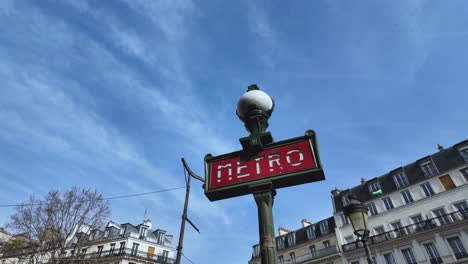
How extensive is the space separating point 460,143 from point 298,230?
19916 millimetres

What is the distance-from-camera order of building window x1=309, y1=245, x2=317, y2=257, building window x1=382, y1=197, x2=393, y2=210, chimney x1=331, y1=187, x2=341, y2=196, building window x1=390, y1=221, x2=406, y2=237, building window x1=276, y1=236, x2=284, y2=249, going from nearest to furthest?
building window x1=390, y1=221, x2=406, y2=237 < building window x1=382, y1=197, x2=393, y2=210 < building window x1=309, y1=245, x2=317, y2=257 < chimney x1=331, y1=187, x2=341, y2=196 < building window x1=276, y1=236, x2=284, y2=249

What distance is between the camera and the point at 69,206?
2203cm

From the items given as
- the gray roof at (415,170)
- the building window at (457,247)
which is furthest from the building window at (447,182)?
the building window at (457,247)

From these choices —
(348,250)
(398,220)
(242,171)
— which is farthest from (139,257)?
(242,171)

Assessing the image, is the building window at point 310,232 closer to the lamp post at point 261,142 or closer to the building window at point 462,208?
the building window at point 462,208

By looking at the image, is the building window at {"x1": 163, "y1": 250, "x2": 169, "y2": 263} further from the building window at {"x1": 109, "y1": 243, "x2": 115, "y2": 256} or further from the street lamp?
the street lamp

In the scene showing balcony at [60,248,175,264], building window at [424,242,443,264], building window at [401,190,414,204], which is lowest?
building window at [424,242,443,264]

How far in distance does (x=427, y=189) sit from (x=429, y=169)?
2118 millimetres

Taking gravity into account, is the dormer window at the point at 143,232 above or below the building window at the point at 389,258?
above

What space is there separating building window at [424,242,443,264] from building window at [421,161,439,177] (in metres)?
6.52

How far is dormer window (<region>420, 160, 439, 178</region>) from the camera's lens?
26556mm

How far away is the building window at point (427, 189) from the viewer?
2588cm

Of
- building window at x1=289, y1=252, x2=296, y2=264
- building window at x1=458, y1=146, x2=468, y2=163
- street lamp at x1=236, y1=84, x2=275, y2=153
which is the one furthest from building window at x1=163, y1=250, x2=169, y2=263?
street lamp at x1=236, y1=84, x2=275, y2=153

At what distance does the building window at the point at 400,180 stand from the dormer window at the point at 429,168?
1875 mm
